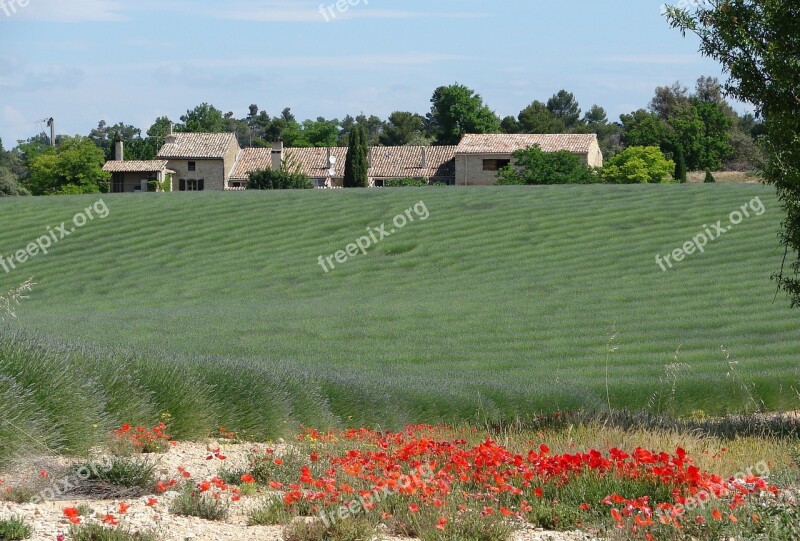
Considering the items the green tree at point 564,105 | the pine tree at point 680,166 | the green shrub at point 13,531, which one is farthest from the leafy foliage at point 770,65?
the green tree at point 564,105

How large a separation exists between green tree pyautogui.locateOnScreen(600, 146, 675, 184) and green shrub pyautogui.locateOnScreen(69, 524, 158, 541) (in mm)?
76694

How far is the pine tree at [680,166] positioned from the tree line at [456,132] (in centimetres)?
16

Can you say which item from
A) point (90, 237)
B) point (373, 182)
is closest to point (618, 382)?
point (90, 237)

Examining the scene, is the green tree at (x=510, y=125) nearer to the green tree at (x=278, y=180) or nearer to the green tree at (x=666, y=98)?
the green tree at (x=666, y=98)

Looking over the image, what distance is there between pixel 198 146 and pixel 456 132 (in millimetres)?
32634

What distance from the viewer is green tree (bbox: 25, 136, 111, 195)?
90.5m

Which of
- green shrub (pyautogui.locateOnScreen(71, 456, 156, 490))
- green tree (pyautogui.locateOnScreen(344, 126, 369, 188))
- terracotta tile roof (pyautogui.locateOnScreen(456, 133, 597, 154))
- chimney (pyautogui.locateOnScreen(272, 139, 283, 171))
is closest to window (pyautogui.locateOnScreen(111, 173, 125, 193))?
chimney (pyautogui.locateOnScreen(272, 139, 283, 171))

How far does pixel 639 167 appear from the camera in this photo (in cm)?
7950

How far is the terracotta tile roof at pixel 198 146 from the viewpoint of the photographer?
309 feet

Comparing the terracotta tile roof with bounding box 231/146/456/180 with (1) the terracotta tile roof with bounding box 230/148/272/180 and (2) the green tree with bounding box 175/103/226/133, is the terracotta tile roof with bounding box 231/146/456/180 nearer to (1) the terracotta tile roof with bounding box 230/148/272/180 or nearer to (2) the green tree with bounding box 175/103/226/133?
(1) the terracotta tile roof with bounding box 230/148/272/180

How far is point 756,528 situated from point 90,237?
27748mm

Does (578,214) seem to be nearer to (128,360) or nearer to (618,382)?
(618,382)

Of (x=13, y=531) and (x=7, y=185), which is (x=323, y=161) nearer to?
(x=7, y=185)

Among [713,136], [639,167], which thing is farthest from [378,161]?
[713,136]
